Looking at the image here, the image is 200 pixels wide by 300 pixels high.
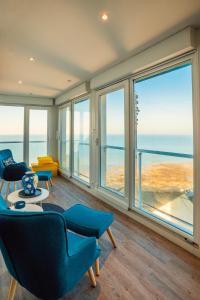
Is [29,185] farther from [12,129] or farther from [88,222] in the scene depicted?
[12,129]

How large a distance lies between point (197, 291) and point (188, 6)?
2638 mm

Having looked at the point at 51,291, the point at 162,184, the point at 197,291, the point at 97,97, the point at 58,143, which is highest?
the point at 97,97

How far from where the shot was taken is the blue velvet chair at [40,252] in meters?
1.04

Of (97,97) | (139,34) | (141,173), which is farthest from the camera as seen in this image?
(97,97)

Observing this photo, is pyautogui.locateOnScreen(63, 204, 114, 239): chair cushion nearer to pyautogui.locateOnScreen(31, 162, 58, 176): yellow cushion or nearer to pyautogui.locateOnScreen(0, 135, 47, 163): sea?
pyautogui.locateOnScreen(31, 162, 58, 176): yellow cushion

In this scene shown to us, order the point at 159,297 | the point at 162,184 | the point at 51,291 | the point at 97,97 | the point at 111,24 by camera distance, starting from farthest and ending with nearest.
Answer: the point at 97,97
the point at 162,184
the point at 111,24
the point at 159,297
the point at 51,291

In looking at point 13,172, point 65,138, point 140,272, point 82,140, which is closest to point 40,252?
point 140,272

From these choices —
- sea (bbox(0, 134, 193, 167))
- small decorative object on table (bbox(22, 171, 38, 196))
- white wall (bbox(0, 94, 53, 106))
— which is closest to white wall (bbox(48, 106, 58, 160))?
white wall (bbox(0, 94, 53, 106))

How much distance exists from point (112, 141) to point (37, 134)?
3599mm

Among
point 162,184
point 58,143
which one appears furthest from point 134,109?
point 58,143

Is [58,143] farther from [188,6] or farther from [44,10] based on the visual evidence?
[188,6]

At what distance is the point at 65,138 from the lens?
6.18m

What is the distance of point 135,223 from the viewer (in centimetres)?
295

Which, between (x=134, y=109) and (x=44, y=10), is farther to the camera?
(x=134, y=109)
